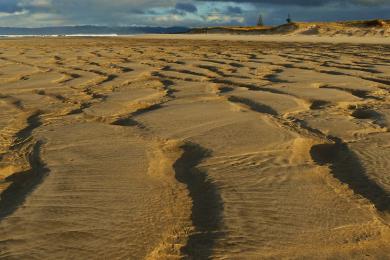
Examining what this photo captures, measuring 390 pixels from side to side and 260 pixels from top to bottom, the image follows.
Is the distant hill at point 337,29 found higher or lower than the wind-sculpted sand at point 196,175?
lower

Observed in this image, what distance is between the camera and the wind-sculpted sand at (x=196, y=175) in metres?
1.05

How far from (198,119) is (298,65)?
2.88 meters

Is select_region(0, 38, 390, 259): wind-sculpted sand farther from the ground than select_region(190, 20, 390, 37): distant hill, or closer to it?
farther from the ground

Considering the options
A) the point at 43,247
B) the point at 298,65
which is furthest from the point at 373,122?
the point at 298,65

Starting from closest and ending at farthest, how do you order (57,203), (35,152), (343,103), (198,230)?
(198,230) → (57,203) → (35,152) → (343,103)

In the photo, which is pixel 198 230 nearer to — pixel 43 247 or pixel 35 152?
pixel 43 247

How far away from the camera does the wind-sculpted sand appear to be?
3.46 ft

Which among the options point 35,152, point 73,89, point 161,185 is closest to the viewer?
point 161,185

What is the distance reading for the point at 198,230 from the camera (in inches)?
43.6

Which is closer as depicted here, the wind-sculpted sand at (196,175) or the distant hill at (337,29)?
the wind-sculpted sand at (196,175)

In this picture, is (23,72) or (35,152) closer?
(35,152)

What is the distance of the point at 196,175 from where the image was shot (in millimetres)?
1471

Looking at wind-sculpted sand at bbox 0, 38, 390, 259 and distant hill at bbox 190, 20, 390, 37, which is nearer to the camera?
wind-sculpted sand at bbox 0, 38, 390, 259

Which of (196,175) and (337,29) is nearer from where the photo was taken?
(196,175)
